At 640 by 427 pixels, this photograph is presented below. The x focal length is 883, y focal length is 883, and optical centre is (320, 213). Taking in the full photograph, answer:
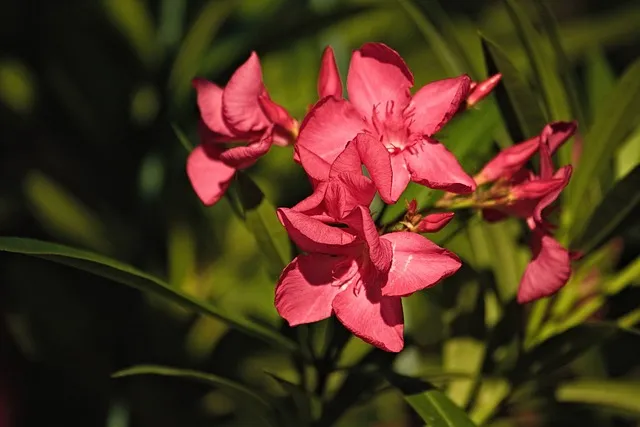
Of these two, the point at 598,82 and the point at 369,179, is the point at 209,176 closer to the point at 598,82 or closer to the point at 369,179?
the point at 369,179

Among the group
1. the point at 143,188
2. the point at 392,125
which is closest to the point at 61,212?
the point at 143,188

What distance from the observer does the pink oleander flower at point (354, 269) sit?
586mm

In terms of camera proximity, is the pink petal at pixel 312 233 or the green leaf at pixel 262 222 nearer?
the pink petal at pixel 312 233

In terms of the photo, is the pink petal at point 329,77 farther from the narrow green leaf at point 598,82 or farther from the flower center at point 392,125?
the narrow green leaf at point 598,82

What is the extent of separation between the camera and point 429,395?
2.22 feet

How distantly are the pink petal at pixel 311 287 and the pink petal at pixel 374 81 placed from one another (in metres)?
0.13

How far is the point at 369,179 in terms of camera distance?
0.59 meters

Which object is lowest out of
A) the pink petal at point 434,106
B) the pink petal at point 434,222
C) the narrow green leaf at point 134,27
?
the pink petal at point 434,222

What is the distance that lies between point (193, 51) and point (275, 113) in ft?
1.43

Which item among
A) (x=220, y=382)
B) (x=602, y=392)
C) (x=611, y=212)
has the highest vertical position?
(x=220, y=382)

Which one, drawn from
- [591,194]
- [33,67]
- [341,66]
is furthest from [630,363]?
[33,67]

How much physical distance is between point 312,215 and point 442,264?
95mm

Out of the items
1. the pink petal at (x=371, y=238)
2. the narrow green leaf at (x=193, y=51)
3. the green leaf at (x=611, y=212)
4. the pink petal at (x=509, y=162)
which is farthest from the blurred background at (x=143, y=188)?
the pink petal at (x=371, y=238)

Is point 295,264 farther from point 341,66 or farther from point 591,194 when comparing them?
point 341,66
